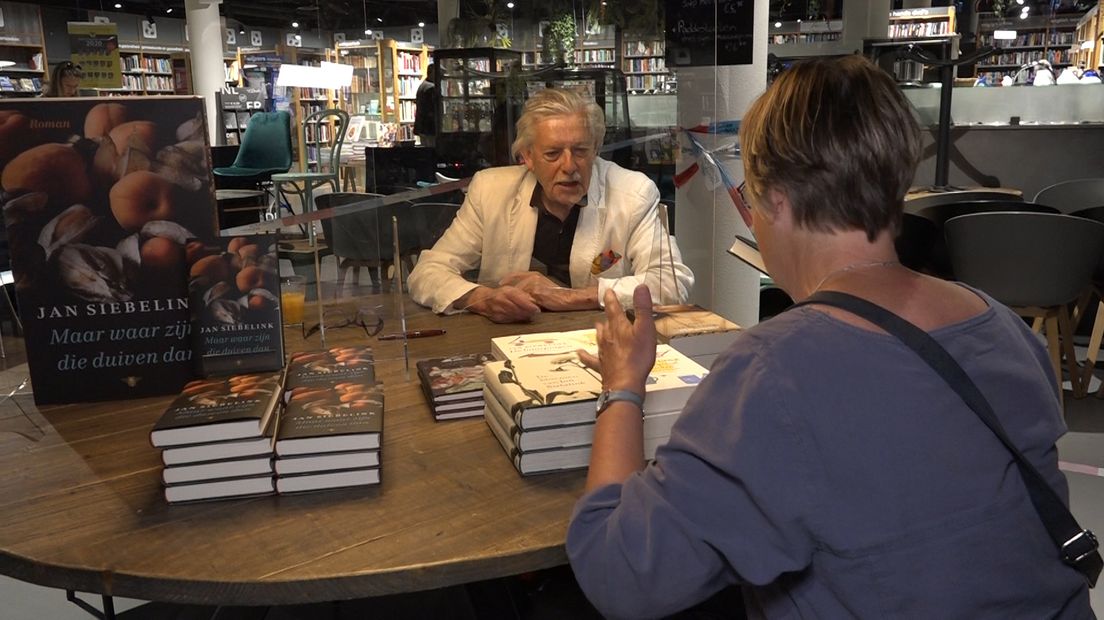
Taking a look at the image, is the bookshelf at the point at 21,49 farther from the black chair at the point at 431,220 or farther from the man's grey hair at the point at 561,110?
the man's grey hair at the point at 561,110

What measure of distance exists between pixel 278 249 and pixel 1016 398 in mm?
1228

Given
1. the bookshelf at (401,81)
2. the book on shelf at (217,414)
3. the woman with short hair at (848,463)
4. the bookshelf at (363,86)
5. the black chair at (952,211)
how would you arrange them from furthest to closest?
the black chair at (952,211)
the bookshelf at (363,86)
the bookshelf at (401,81)
the book on shelf at (217,414)
the woman with short hair at (848,463)

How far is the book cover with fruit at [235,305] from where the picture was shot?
1545mm

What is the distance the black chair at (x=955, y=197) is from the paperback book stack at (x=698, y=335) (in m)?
3.73

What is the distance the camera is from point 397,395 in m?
1.63

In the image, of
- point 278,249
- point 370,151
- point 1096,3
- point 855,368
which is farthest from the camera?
point 1096,3

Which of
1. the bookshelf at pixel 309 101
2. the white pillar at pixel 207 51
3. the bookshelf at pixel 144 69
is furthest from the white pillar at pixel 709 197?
the bookshelf at pixel 144 69

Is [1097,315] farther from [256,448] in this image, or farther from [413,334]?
[256,448]

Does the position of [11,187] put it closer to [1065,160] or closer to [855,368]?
[855,368]

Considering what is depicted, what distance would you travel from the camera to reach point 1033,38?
1302cm

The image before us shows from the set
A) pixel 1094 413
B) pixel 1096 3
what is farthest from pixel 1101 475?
pixel 1096 3

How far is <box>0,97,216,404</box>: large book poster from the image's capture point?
1486 mm

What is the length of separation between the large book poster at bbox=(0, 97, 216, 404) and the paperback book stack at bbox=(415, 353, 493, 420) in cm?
45

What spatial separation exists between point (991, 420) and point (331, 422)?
86cm
